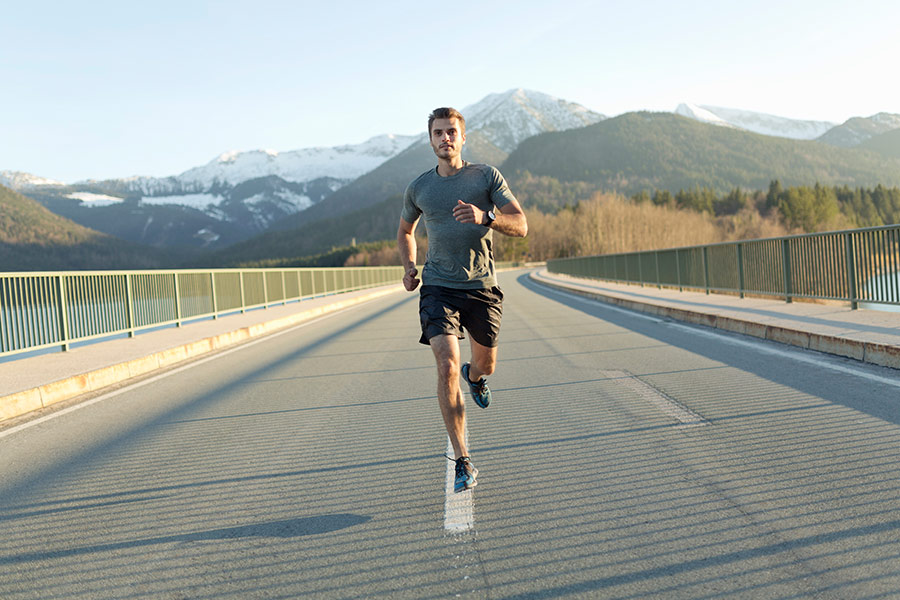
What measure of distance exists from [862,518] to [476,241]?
2.33 meters

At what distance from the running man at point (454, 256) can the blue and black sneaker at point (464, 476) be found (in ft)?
0.07

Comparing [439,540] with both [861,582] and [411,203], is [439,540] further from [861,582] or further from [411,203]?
[411,203]

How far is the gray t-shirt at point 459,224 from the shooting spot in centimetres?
392

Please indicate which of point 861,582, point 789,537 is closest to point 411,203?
point 789,537

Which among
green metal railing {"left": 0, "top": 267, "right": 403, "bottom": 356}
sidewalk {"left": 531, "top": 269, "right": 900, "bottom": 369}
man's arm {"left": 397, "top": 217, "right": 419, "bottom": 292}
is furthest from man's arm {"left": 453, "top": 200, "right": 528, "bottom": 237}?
green metal railing {"left": 0, "top": 267, "right": 403, "bottom": 356}

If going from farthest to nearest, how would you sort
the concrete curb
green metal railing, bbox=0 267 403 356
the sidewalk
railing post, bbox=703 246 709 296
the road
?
railing post, bbox=703 246 709 296, green metal railing, bbox=0 267 403 356, the sidewalk, the concrete curb, the road

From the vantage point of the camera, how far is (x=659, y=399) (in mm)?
5910

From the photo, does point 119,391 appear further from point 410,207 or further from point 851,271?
point 851,271

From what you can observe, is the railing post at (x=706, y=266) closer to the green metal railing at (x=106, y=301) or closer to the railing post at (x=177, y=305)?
the green metal railing at (x=106, y=301)

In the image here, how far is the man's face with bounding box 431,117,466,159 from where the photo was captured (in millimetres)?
3906

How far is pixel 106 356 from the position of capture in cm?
991

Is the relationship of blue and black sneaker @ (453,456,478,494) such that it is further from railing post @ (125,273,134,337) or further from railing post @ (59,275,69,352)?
railing post @ (125,273,134,337)

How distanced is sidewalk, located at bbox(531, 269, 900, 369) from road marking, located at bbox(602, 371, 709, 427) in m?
2.67

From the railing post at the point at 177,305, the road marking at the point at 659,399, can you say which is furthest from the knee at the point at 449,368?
the railing post at the point at 177,305
